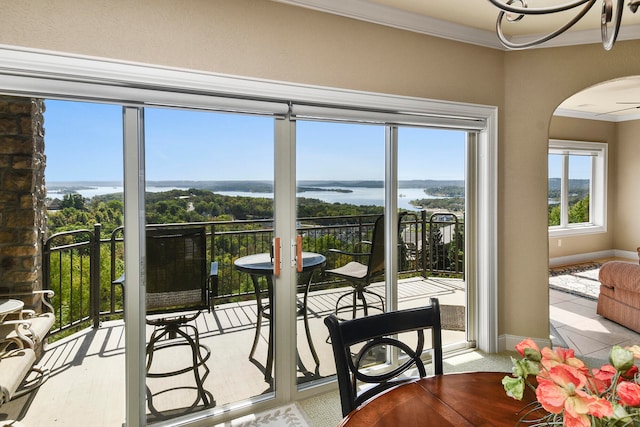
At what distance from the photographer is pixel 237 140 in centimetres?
235

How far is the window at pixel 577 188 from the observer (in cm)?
679

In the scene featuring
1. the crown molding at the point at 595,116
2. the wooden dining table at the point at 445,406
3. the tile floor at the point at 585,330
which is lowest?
the tile floor at the point at 585,330

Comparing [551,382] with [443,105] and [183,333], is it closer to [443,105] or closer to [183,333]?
[183,333]

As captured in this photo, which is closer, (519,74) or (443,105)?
(443,105)

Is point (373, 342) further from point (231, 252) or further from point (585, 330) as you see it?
point (585, 330)

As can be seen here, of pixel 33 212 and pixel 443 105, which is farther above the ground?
pixel 443 105

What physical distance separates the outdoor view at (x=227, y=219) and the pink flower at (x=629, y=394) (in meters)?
1.96

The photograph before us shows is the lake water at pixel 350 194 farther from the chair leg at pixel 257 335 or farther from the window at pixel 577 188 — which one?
the window at pixel 577 188

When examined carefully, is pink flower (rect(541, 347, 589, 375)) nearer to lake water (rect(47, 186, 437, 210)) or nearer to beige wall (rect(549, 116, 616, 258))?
lake water (rect(47, 186, 437, 210))

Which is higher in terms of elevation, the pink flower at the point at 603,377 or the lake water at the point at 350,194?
the lake water at the point at 350,194

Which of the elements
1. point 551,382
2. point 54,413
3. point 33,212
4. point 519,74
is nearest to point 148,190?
point 33,212

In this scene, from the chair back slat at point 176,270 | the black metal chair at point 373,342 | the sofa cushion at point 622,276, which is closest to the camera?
the black metal chair at point 373,342

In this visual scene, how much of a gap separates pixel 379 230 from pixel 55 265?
208cm

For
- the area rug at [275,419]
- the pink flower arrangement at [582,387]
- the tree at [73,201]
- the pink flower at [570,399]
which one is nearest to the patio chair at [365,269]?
the area rug at [275,419]
